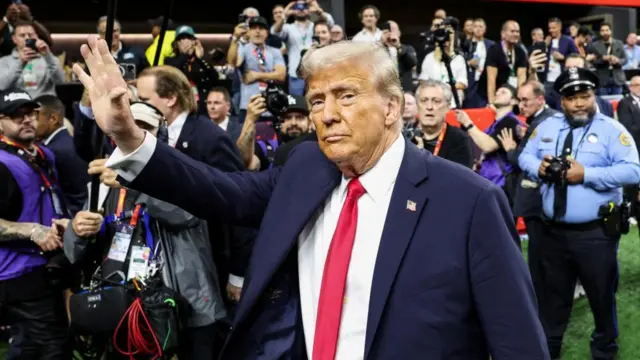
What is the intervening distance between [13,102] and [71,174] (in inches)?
23.9

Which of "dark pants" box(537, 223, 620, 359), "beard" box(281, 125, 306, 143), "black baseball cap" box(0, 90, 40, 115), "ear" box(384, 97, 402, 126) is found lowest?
"dark pants" box(537, 223, 620, 359)

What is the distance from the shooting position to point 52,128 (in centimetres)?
544

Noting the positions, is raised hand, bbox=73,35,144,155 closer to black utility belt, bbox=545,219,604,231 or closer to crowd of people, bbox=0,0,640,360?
crowd of people, bbox=0,0,640,360

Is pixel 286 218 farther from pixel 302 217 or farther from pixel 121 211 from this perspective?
pixel 121 211

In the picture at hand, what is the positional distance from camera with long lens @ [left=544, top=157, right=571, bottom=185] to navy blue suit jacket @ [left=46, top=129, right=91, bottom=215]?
2.92 m

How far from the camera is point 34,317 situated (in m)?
4.23

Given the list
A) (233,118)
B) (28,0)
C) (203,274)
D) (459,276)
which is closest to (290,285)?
(459,276)

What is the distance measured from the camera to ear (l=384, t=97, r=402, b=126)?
2.07 metres

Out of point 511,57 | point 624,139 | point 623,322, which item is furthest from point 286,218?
point 511,57

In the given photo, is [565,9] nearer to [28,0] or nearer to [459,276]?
[28,0]

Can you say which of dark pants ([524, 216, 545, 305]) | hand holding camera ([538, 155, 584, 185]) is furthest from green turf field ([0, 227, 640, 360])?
hand holding camera ([538, 155, 584, 185])

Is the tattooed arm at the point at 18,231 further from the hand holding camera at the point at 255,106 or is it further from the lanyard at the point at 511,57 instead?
the lanyard at the point at 511,57

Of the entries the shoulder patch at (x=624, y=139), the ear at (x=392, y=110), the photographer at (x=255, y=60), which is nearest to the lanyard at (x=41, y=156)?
the ear at (x=392, y=110)

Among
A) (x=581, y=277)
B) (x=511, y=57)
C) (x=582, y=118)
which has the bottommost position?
(x=581, y=277)
